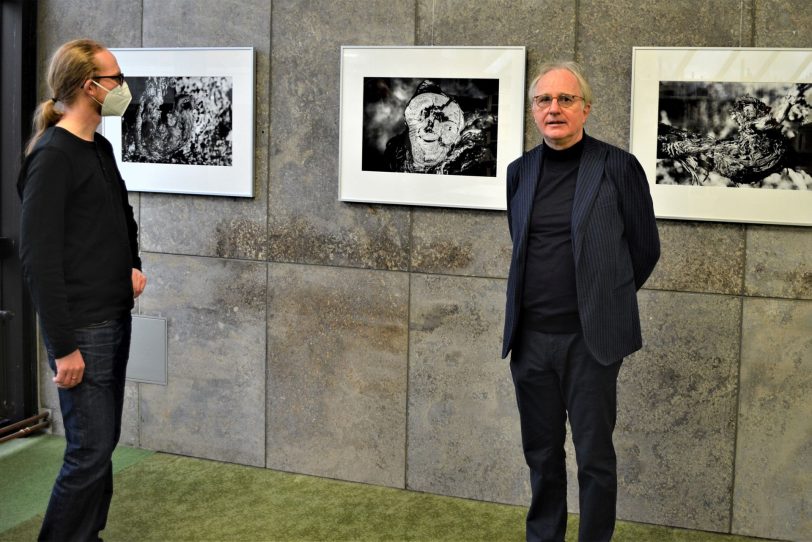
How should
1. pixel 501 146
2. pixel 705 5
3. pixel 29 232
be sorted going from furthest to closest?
pixel 501 146, pixel 705 5, pixel 29 232

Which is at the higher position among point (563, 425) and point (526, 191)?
point (526, 191)

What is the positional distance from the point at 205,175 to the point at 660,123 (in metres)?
2.23

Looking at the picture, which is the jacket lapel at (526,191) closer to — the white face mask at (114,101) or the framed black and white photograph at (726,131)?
the framed black and white photograph at (726,131)

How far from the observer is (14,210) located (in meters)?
5.07

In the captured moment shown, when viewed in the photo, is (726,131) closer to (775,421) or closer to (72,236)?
(775,421)

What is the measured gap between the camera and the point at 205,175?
4.68 meters

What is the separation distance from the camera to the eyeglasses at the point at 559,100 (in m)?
3.24

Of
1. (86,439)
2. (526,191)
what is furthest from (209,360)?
(526,191)

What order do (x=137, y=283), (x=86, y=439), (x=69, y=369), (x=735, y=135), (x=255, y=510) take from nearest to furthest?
(x=69, y=369) < (x=86, y=439) < (x=137, y=283) < (x=735, y=135) < (x=255, y=510)

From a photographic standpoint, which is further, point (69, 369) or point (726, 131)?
point (726, 131)

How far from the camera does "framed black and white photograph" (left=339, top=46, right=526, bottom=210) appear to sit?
4168 mm

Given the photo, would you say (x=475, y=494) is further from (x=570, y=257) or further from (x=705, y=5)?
(x=705, y=5)

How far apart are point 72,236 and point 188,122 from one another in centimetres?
165

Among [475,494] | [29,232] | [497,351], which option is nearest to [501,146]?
[497,351]
